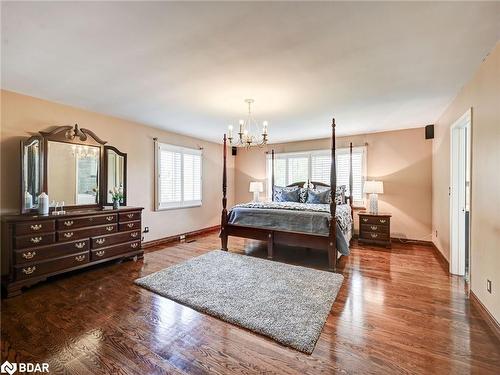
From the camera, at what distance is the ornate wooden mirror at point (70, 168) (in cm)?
302

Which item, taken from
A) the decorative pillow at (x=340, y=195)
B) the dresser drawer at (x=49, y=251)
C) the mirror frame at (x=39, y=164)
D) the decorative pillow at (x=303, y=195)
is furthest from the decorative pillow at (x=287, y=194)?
the mirror frame at (x=39, y=164)

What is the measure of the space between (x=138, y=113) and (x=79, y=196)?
63.0 inches

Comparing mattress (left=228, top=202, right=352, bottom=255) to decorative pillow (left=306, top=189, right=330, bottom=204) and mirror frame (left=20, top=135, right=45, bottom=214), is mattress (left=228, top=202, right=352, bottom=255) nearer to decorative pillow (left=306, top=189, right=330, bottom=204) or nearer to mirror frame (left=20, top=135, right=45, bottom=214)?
decorative pillow (left=306, top=189, right=330, bottom=204)

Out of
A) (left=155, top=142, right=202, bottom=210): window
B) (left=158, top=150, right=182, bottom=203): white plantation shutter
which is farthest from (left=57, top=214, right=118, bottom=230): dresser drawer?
(left=158, top=150, right=182, bottom=203): white plantation shutter

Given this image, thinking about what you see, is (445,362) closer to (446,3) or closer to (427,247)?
(446,3)

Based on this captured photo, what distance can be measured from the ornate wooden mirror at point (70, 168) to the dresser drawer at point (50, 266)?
28.5 inches

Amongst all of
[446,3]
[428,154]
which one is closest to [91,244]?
[446,3]

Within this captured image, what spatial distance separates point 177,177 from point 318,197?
3.21 m

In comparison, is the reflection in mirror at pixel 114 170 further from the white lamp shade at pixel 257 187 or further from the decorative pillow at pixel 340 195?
the decorative pillow at pixel 340 195

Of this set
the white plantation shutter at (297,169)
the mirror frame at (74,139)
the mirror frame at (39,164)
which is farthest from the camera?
the white plantation shutter at (297,169)

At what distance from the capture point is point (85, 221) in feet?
10.5

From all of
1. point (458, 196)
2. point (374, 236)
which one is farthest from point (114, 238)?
point (458, 196)

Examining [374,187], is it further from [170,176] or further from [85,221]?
[85,221]

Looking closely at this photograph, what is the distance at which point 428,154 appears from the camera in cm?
463
